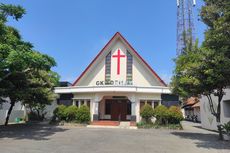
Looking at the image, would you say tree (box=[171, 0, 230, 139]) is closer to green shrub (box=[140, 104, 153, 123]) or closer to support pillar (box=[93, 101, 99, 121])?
green shrub (box=[140, 104, 153, 123])

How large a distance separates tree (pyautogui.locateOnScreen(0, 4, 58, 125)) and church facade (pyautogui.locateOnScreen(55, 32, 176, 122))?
5.95 metres

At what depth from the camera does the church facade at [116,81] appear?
26.9 metres

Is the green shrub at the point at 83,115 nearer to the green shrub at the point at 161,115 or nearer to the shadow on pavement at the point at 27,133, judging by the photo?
the shadow on pavement at the point at 27,133

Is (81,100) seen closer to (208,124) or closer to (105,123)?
(105,123)

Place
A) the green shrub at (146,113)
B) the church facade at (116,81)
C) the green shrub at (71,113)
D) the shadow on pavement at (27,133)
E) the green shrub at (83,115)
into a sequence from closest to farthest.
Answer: the shadow on pavement at (27,133)
the green shrub at (146,113)
the green shrub at (83,115)
the green shrub at (71,113)
the church facade at (116,81)

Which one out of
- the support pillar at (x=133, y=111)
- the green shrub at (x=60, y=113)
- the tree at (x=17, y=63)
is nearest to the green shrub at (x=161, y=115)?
the support pillar at (x=133, y=111)

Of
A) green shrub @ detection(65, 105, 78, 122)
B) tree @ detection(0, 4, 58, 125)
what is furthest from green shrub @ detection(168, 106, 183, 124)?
tree @ detection(0, 4, 58, 125)

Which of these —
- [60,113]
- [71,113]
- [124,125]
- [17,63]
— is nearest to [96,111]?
[71,113]

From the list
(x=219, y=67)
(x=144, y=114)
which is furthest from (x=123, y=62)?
(x=219, y=67)

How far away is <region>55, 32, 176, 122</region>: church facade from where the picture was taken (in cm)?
2689

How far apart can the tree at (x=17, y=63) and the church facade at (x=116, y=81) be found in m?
5.95

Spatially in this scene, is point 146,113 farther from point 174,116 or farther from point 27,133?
point 27,133

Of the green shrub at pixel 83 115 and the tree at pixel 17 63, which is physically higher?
the tree at pixel 17 63

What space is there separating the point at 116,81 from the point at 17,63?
48.1ft
